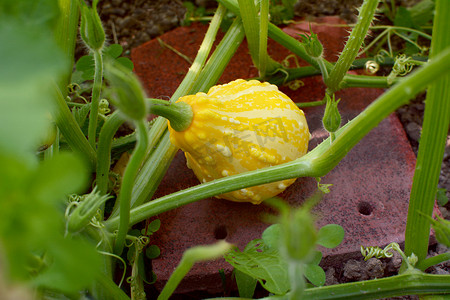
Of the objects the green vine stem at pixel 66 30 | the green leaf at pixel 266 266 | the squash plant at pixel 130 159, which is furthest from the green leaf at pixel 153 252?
the green vine stem at pixel 66 30

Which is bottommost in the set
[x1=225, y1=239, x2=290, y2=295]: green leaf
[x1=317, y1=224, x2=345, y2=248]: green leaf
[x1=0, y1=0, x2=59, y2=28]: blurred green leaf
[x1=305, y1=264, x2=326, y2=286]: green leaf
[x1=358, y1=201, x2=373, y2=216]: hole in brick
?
[x1=358, y1=201, x2=373, y2=216]: hole in brick

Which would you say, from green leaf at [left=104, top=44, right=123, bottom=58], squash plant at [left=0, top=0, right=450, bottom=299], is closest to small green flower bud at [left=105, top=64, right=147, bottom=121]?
squash plant at [left=0, top=0, right=450, bottom=299]

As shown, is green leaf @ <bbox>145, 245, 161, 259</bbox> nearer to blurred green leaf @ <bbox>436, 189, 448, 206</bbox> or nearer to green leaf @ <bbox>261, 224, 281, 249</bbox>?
green leaf @ <bbox>261, 224, 281, 249</bbox>

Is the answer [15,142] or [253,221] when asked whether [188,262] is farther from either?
[253,221]

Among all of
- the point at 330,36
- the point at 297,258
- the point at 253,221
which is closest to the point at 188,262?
the point at 297,258

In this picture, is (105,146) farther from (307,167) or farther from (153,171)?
(307,167)

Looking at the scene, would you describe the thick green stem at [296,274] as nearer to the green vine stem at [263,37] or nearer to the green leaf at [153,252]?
the green leaf at [153,252]
